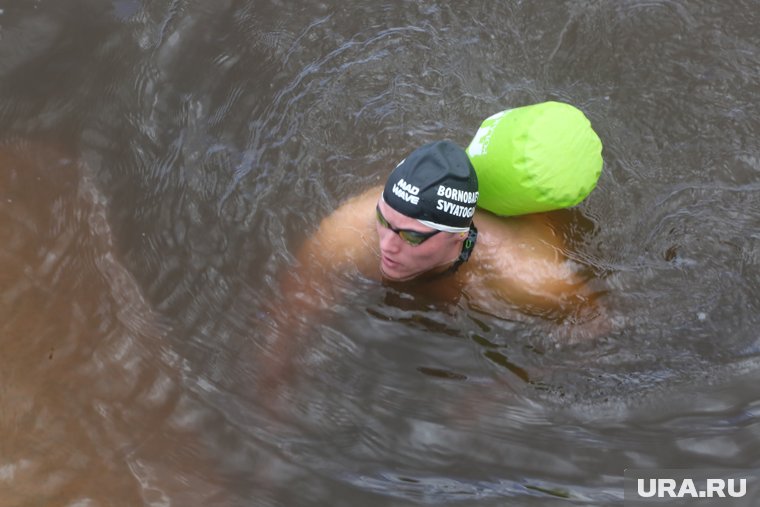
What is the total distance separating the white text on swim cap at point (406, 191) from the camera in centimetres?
379

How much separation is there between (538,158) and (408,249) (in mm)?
783

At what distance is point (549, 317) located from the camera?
14.5 feet

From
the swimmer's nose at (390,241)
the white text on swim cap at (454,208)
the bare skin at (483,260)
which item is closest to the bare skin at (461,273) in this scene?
the bare skin at (483,260)

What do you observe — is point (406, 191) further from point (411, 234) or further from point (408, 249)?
point (408, 249)

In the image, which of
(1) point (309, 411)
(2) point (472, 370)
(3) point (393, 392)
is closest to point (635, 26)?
(2) point (472, 370)

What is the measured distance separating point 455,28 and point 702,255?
2.31m

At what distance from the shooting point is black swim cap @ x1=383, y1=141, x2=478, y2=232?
12.4 ft

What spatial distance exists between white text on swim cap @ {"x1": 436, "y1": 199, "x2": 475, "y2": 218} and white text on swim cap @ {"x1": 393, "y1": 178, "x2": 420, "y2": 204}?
11 centimetres

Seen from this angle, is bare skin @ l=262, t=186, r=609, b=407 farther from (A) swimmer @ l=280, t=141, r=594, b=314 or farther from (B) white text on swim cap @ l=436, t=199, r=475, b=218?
(B) white text on swim cap @ l=436, t=199, r=475, b=218

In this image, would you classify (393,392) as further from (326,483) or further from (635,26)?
(635,26)

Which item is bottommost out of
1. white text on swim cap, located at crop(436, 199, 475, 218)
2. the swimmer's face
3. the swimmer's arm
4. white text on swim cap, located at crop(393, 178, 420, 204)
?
the swimmer's arm

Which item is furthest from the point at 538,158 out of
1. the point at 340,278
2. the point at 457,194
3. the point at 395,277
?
the point at 340,278

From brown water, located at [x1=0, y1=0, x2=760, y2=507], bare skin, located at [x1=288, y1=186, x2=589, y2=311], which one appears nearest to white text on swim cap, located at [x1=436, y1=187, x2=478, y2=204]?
bare skin, located at [x1=288, y1=186, x2=589, y2=311]

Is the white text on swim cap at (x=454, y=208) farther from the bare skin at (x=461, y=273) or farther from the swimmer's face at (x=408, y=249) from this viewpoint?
the bare skin at (x=461, y=273)
